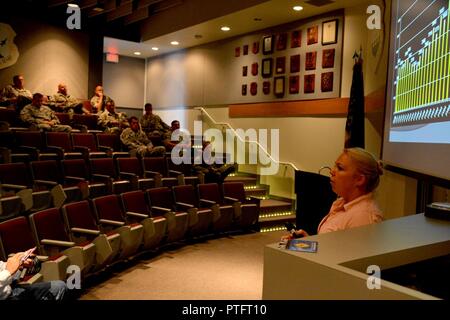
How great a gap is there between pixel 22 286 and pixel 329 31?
5.22 m

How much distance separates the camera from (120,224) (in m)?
3.55

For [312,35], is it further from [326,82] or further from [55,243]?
[55,243]

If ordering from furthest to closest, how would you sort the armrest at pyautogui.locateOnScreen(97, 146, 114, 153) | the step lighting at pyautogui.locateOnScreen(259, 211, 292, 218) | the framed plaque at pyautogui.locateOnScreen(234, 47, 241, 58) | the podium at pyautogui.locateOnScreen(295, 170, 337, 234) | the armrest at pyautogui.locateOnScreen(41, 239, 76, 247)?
the framed plaque at pyautogui.locateOnScreen(234, 47, 241, 58), the step lighting at pyautogui.locateOnScreen(259, 211, 292, 218), the armrest at pyautogui.locateOnScreen(97, 146, 114, 153), the podium at pyautogui.locateOnScreen(295, 170, 337, 234), the armrest at pyautogui.locateOnScreen(41, 239, 76, 247)

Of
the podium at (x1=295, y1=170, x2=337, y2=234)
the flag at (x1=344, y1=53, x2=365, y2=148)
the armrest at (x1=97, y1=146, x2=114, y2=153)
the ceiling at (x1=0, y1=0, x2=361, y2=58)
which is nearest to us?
the podium at (x1=295, y1=170, x2=337, y2=234)

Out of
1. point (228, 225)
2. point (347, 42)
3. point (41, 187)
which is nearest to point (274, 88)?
point (347, 42)

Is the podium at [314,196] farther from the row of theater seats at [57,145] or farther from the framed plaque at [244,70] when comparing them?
the framed plaque at [244,70]

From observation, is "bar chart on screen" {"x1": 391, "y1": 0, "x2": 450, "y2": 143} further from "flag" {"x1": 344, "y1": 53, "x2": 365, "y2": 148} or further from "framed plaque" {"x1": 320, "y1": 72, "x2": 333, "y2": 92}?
"framed plaque" {"x1": 320, "y1": 72, "x2": 333, "y2": 92}

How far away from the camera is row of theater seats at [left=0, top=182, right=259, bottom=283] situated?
8.70 feet

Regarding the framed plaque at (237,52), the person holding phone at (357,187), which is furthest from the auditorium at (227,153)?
the framed plaque at (237,52)

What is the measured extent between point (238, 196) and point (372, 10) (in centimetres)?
273

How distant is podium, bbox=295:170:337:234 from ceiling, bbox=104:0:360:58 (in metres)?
3.49

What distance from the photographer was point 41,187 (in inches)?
161

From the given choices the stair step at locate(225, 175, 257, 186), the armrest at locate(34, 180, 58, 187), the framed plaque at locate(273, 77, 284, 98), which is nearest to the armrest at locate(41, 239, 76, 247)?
the armrest at locate(34, 180, 58, 187)

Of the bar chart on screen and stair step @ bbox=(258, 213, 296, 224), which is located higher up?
the bar chart on screen
